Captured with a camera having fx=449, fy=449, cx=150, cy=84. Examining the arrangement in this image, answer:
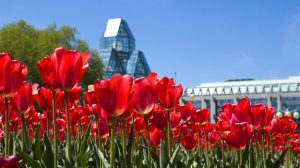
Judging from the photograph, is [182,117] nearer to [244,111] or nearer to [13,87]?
[244,111]

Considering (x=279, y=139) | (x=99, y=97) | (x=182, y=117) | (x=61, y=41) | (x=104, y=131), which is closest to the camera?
(x=99, y=97)

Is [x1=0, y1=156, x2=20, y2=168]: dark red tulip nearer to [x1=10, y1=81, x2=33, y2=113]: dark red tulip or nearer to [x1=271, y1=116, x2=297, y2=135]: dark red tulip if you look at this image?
[x1=10, y1=81, x2=33, y2=113]: dark red tulip

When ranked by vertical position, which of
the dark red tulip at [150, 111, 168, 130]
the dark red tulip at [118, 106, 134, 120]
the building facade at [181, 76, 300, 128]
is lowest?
Result: the building facade at [181, 76, 300, 128]

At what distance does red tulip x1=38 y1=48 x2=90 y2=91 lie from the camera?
1.61 m

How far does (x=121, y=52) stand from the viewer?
109 meters

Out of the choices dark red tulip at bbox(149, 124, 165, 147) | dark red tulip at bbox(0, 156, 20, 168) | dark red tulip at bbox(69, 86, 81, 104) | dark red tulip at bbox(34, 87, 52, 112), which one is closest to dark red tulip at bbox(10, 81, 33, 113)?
dark red tulip at bbox(34, 87, 52, 112)

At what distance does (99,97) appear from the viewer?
1481 millimetres

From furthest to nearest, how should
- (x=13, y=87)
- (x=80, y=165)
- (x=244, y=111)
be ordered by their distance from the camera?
(x=244, y=111) → (x=80, y=165) → (x=13, y=87)

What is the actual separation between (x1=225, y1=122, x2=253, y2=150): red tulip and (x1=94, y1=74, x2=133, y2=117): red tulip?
2.67ft

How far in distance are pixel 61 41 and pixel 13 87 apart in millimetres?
34281

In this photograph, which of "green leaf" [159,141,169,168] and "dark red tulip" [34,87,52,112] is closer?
"green leaf" [159,141,169,168]

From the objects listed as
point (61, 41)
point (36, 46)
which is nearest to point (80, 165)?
point (36, 46)

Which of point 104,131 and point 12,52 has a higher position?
point 12,52

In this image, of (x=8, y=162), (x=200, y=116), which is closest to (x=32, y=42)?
(x=200, y=116)
